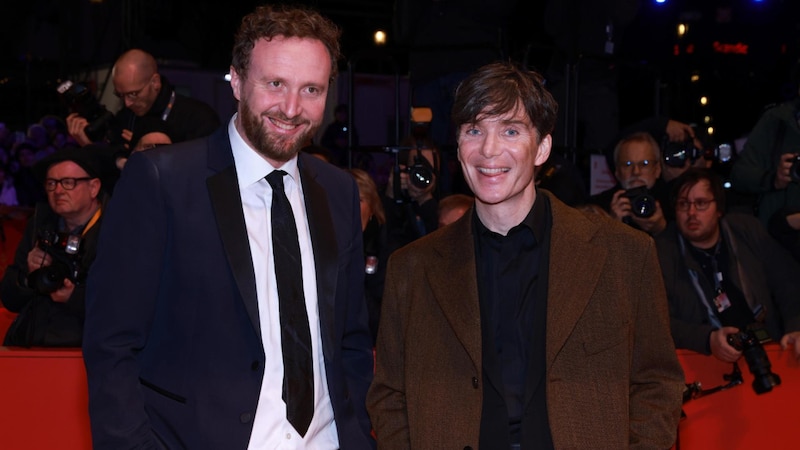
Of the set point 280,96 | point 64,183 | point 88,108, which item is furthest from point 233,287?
point 88,108

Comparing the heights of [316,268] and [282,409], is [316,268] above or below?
above

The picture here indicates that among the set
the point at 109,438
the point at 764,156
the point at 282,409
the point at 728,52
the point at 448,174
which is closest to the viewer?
the point at 109,438

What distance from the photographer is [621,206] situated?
587 cm

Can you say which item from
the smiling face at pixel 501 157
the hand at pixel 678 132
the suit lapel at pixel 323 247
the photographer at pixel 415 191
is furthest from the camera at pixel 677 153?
the suit lapel at pixel 323 247

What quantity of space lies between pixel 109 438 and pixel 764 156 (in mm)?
4974

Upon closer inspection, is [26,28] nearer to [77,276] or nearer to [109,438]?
[77,276]

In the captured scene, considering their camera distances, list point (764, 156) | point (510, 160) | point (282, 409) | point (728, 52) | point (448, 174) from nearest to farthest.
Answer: point (282, 409) → point (510, 160) → point (764, 156) → point (448, 174) → point (728, 52)

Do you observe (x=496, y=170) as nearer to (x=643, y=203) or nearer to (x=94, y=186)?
(x=643, y=203)

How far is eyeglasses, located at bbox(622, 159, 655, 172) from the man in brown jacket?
11.6 ft

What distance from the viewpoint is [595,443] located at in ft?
8.68

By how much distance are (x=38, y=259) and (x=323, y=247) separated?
3.00 meters

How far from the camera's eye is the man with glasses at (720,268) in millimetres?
5320

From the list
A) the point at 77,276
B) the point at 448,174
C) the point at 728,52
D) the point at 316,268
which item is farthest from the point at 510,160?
the point at 728,52

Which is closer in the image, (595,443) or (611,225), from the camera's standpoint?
(595,443)
